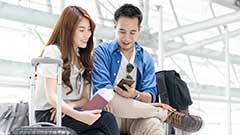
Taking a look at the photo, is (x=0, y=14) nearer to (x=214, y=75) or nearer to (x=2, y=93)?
(x=2, y=93)

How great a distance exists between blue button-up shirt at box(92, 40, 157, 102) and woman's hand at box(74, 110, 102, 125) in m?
0.29

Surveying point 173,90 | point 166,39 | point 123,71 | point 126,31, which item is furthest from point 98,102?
point 166,39

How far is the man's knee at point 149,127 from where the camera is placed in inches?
80.5

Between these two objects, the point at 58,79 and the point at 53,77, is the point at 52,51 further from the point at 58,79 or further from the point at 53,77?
the point at 58,79

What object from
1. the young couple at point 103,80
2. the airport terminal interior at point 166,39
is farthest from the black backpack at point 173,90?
the airport terminal interior at point 166,39

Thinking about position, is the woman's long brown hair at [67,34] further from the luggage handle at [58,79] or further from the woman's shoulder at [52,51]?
the luggage handle at [58,79]

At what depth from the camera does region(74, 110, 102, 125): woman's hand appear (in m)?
1.73

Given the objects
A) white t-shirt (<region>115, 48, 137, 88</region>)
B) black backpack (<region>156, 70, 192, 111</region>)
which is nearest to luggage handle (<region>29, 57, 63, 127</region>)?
white t-shirt (<region>115, 48, 137, 88</region>)

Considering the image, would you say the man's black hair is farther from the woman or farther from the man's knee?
the man's knee

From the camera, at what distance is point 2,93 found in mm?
3893

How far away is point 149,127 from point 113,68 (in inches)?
14.0

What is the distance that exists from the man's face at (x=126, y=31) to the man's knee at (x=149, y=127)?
0.40 meters

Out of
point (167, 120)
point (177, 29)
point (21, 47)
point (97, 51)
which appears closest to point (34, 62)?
point (97, 51)

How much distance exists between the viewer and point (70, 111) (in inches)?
68.7
